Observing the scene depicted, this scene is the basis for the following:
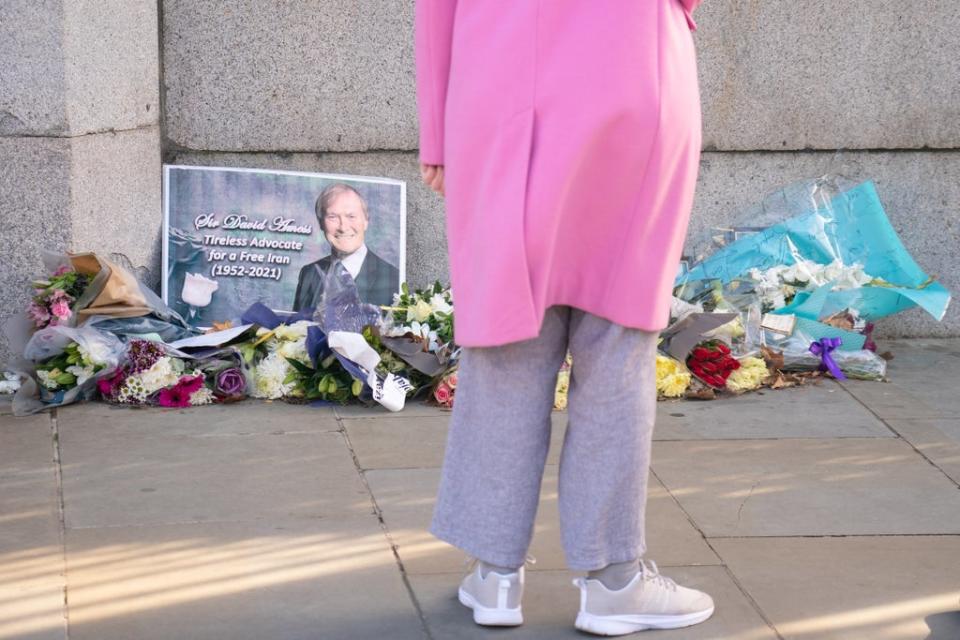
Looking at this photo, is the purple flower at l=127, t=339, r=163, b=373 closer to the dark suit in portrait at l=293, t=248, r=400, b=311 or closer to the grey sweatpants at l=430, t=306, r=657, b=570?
the dark suit in portrait at l=293, t=248, r=400, b=311

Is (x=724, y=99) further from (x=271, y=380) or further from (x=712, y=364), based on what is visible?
(x=271, y=380)

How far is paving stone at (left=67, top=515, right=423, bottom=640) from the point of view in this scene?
9.62 feet

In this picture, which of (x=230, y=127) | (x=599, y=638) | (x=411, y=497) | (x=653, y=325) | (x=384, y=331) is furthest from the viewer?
(x=230, y=127)

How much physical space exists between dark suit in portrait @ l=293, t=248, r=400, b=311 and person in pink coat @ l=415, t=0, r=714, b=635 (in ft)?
8.91

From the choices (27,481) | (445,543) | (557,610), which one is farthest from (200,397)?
(557,610)

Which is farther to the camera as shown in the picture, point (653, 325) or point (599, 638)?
point (599, 638)

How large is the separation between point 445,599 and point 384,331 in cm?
187

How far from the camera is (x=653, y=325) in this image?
107 inches

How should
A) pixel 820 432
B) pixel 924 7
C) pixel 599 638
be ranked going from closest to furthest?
1. pixel 599 638
2. pixel 820 432
3. pixel 924 7

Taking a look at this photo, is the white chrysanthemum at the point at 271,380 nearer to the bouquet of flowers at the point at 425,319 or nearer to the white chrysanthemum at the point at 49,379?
the bouquet of flowers at the point at 425,319

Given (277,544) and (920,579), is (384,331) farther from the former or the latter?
(920,579)

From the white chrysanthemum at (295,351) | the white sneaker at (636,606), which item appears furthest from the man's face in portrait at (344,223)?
the white sneaker at (636,606)

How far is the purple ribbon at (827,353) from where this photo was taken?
5.22 metres

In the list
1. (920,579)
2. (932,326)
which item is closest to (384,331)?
(920,579)
